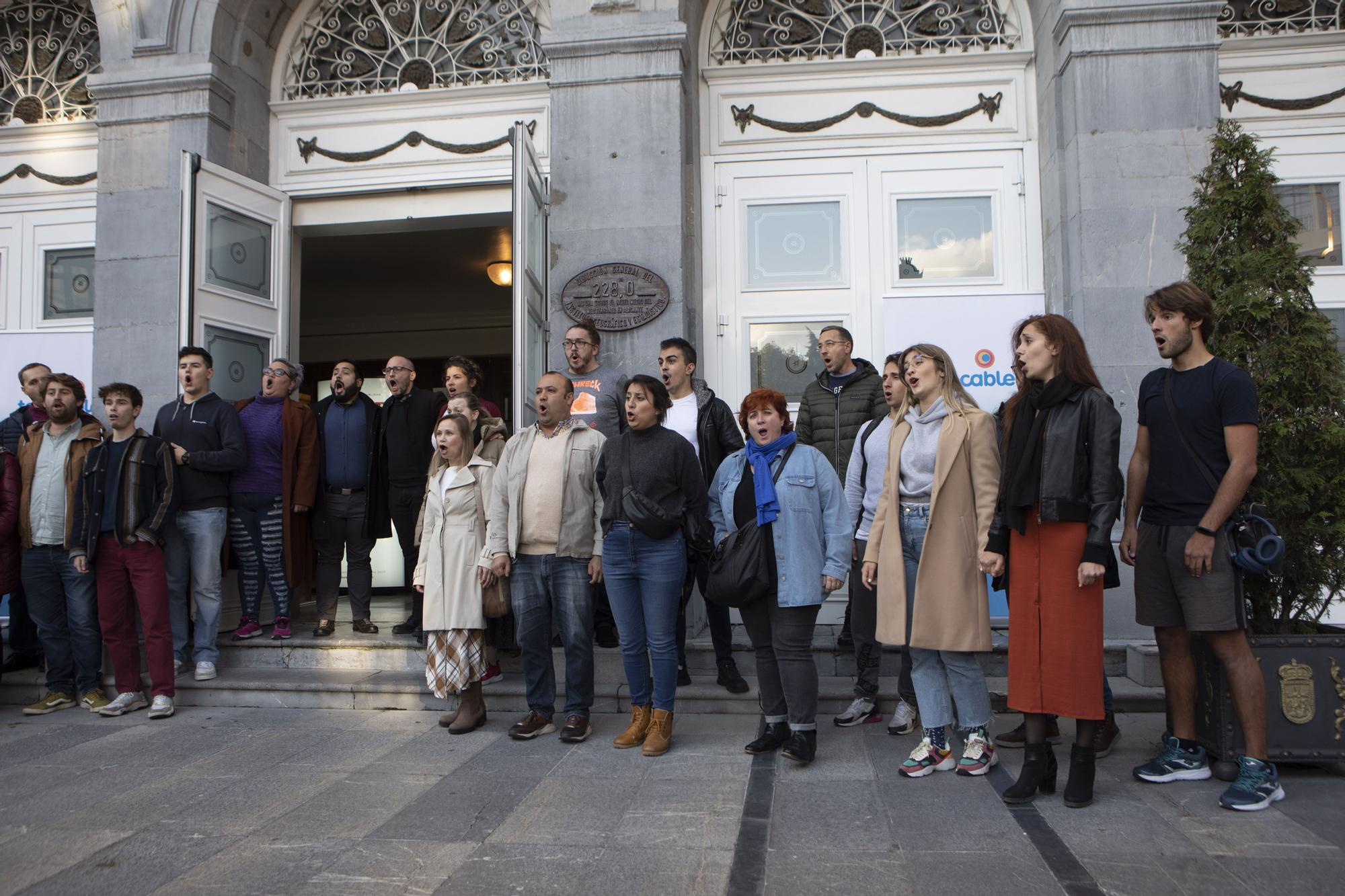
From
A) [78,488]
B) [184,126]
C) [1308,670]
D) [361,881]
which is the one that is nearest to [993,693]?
[1308,670]

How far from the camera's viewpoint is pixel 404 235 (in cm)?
1167

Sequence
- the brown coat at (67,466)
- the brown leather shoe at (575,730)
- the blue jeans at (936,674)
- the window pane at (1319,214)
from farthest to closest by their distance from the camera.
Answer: the window pane at (1319,214) → the brown coat at (67,466) → the brown leather shoe at (575,730) → the blue jeans at (936,674)

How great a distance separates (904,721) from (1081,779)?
137 centimetres

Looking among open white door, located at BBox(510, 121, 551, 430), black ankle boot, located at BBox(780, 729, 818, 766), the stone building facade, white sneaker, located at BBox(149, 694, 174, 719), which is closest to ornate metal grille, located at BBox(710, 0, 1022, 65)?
the stone building facade

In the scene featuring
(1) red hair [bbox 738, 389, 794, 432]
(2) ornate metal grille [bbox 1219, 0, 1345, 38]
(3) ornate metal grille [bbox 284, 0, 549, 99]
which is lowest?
(1) red hair [bbox 738, 389, 794, 432]

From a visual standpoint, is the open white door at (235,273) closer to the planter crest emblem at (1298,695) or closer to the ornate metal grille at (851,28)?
the ornate metal grille at (851,28)

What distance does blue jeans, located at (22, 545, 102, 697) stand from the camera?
6.43 meters

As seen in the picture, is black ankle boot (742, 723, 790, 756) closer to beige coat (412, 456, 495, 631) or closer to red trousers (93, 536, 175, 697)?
beige coat (412, 456, 495, 631)

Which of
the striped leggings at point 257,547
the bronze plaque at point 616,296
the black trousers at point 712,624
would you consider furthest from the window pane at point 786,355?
the striped leggings at point 257,547

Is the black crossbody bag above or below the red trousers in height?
above

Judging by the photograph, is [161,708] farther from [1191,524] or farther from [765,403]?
[1191,524]

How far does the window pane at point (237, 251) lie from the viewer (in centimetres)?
788

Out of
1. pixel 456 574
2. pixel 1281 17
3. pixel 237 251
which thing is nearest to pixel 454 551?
pixel 456 574

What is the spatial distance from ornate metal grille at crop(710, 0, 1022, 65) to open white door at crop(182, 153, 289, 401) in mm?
4090
